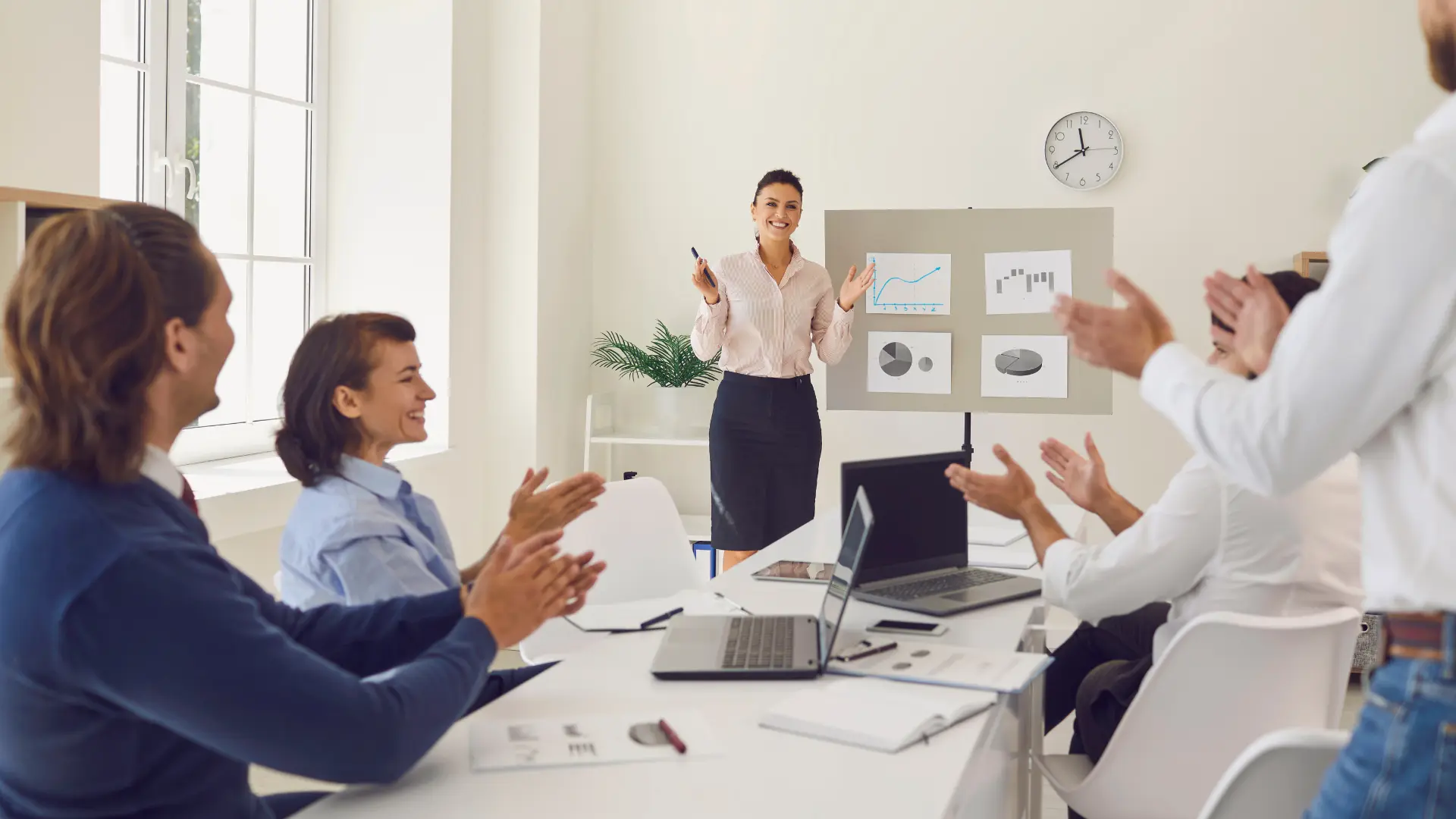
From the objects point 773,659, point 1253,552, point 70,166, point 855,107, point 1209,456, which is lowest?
→ point 773,659

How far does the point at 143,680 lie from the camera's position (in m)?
1.07

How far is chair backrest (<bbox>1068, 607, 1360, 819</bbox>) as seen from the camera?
180 centimetres

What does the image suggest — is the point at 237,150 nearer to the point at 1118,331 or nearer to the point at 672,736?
the point at 672,736

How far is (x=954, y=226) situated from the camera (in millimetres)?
4406

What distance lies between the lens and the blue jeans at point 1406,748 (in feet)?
3.44

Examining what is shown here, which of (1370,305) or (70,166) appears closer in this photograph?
(1370,305)

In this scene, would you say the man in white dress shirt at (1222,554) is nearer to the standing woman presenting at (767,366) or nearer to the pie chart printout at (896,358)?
the standing woman presenting at (767,366)

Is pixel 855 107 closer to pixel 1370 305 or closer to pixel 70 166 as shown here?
pixel 70 166

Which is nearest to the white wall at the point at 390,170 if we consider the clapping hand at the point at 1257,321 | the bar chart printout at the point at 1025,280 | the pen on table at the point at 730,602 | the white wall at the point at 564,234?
the white wall at the point at 564,234

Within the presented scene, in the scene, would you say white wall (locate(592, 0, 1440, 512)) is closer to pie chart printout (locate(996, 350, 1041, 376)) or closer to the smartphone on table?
pie chart printout (locate(996, 350, 1041, 376))

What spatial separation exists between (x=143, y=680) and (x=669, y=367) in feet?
14.2

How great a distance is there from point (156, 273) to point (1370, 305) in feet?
3.81

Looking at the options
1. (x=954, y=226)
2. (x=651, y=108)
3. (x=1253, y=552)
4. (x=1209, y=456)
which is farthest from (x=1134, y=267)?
(x=1209, y=456)

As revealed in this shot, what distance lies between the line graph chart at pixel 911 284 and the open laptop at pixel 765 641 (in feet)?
8.37
